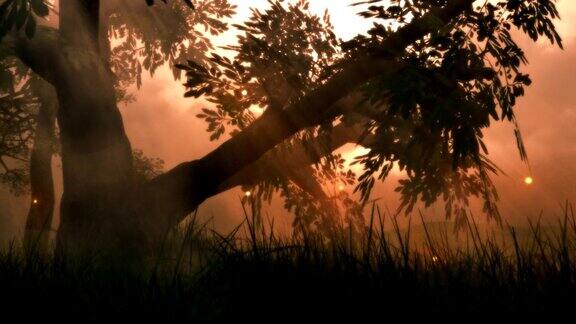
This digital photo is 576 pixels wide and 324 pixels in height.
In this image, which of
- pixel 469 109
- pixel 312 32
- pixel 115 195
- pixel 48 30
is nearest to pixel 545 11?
pixel 469 109

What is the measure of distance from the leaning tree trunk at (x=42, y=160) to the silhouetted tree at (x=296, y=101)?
4345mm

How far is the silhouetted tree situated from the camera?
4.41 metres

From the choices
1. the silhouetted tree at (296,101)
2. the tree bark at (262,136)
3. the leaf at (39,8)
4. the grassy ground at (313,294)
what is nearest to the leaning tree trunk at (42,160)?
the silhouetted tree at (296,101)

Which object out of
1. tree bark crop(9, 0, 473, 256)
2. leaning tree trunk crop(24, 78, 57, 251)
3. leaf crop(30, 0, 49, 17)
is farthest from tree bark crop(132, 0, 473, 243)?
leaning tree trunk crop(24, 78, 57, 251)

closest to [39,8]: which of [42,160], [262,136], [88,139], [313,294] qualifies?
[262,136]

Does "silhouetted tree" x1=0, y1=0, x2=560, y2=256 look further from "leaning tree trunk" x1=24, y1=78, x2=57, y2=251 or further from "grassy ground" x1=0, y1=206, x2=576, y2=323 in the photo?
"leaning tree trunk" x1=24, y1=78, x2=57, y2=251

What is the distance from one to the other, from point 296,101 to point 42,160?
8.68 metres

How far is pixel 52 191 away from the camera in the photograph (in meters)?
12.5

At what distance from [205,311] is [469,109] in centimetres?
279

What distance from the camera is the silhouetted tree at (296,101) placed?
4.41 meters

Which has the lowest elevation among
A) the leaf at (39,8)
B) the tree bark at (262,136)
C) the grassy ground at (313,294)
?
the grassy ground at (313,294)

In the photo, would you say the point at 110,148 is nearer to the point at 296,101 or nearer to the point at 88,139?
the point at 88,139

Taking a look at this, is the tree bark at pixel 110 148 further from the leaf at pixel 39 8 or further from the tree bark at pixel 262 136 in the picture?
the leaf at pixel 39 8

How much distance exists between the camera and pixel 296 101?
6.04m
